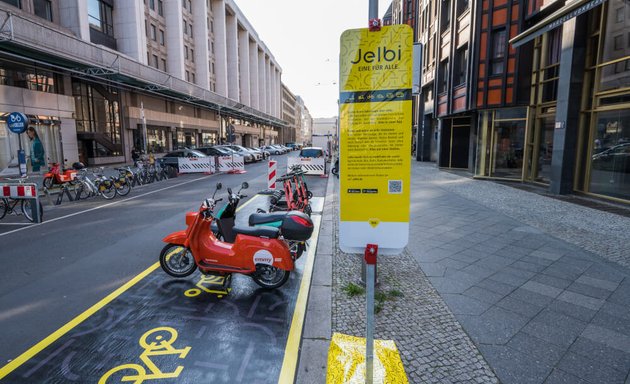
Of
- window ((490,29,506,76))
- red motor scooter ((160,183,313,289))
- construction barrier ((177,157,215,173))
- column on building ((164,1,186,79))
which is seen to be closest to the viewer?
red motor scooter ((160,183,313,289))

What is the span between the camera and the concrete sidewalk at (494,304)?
2.94 m

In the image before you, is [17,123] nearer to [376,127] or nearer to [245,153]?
[376,127]

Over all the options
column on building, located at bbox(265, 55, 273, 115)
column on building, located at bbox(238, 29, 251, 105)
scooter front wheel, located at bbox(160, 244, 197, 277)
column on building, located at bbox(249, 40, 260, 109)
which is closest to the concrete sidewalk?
scooter front wheel, located at bbox(160, 244, 197, 277)

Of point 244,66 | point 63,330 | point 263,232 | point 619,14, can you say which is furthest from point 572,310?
point 244,66

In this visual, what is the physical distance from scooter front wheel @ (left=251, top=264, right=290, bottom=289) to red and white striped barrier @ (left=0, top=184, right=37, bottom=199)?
6925 millimetres

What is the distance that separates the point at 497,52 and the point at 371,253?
16190 mm

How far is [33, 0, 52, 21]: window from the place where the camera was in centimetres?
2311

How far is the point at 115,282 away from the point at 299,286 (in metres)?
2.50

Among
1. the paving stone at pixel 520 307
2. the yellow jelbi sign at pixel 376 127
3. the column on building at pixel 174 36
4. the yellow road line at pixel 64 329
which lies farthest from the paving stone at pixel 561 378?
the column on building at pixel 174 36

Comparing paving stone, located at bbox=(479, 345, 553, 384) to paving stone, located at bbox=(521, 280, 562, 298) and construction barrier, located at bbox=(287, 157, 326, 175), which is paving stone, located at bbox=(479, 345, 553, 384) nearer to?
paving stone, located at bbox=(521, 280, 562, 298)

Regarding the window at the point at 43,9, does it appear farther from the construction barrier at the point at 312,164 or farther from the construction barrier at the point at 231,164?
the construction barrier at the point at 312,164

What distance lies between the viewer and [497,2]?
48.9ft

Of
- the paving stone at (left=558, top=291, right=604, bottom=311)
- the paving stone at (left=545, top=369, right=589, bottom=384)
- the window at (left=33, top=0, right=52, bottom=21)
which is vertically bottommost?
the paving stone at (left=545, top=369, right=589, bottom=384)

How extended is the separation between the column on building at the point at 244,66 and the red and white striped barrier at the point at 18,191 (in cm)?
5739
